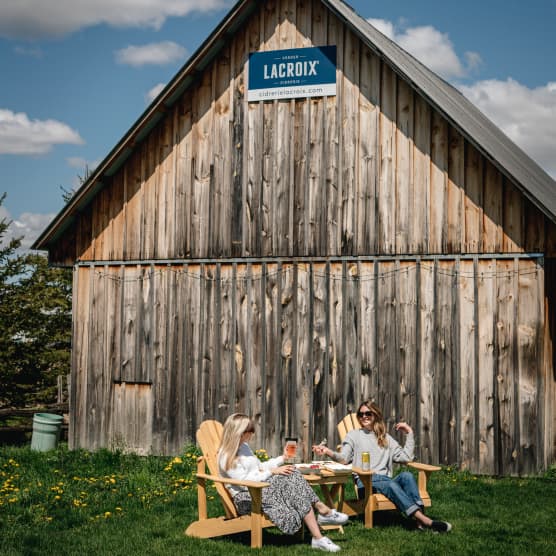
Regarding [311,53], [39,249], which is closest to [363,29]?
[311,53]

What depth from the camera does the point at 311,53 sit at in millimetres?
13875

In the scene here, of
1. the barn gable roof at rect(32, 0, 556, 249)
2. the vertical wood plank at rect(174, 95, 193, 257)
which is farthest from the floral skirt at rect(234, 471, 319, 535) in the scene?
the vertical wood plank at rect(174, 95, 193, 257)

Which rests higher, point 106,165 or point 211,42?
point 211,42

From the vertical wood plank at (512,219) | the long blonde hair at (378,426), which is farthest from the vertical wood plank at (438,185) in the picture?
the long blonde hair at (378,426)

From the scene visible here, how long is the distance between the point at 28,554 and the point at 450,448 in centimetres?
669

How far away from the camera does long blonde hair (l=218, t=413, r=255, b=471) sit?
871 cm

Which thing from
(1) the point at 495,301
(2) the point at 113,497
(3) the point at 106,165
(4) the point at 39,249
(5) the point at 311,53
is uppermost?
(5) the point at 311,53

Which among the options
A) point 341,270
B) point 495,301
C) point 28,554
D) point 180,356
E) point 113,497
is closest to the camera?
point 28,554

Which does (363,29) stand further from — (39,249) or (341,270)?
(39,249)

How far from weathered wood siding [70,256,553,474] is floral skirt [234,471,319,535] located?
4748 millimetres

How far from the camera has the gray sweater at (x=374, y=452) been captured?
385 inches

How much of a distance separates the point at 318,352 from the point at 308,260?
1.51m

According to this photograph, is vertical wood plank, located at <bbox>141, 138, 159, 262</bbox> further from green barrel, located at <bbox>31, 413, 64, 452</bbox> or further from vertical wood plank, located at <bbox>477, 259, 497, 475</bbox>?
vertical wood plank, located at <bbox>477, 259, 497, 475</bbox>

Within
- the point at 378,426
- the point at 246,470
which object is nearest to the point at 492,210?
the point at 378,426
